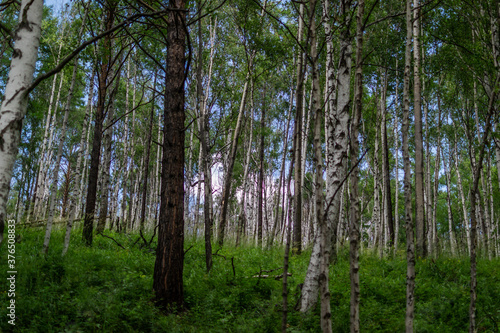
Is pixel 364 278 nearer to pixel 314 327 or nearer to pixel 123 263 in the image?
pixel 314 327

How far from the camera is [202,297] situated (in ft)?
15.6

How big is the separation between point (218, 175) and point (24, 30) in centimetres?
2564

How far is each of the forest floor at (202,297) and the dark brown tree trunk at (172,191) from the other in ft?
1.03

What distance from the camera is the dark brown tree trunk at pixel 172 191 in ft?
13.7

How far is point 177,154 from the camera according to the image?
14.6ft

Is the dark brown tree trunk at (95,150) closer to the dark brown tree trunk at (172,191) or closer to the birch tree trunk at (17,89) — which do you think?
the dark brown tree trunk at (172,191)

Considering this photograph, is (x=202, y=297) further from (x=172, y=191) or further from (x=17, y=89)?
(x=17, y=89)

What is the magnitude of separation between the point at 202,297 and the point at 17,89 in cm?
389

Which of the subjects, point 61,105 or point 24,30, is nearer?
point 24,30

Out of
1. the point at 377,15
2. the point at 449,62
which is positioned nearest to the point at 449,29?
the point at 449,62

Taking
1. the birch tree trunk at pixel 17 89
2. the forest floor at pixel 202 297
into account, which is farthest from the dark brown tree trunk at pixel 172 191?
the birch tree trunk at pixel 17 89

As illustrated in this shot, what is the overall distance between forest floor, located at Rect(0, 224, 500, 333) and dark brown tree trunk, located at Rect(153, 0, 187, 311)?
31 cm

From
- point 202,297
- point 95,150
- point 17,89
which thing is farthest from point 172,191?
point 95,150

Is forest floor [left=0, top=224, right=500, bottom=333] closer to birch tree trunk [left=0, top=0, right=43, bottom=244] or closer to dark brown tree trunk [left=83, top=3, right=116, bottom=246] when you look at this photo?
dark brown tree trunk [left=83, top=3, right=116, bottom=246]
